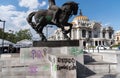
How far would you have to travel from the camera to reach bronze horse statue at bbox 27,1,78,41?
1241 cm

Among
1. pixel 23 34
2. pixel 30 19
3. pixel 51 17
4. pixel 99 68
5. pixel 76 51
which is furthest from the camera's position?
pixel 23 34

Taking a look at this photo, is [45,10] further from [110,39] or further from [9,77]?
[110,39]

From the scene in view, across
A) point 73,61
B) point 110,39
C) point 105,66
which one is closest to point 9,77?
Result: point 73,61

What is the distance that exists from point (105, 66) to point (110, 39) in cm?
12334

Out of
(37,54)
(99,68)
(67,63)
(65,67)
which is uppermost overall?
(37,54)

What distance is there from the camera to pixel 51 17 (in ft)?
42.5

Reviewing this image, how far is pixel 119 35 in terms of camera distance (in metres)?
147

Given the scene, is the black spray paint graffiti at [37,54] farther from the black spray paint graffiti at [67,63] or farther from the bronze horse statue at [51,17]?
the black spray paint graffiti at [67,63]

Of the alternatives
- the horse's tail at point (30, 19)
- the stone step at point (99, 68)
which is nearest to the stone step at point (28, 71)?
the stone step at point (99, 68)

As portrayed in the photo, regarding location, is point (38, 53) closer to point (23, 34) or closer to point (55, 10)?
point (55, 10)

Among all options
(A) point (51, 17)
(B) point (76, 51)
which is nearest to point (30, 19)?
(A) point (51, 17)

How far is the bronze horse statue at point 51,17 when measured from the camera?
12.4 meters

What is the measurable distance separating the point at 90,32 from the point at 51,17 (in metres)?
119

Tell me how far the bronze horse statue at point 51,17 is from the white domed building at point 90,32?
344 ft
